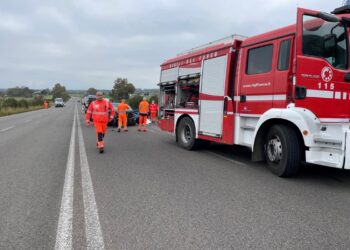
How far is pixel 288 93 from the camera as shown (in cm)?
580

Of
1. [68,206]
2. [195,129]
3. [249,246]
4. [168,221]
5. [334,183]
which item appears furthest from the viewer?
[195,129]

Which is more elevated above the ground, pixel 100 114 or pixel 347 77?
pixel 347 77

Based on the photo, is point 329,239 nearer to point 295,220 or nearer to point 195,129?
point 295,220

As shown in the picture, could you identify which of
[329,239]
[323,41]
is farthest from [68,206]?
[323,41]

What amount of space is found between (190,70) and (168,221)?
626cm

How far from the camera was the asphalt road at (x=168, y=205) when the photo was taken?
3.29 metres

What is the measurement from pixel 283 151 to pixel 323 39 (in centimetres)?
204

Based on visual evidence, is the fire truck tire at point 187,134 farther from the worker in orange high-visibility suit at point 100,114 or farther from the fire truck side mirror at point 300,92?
the fire truck side mirror at point 300,92

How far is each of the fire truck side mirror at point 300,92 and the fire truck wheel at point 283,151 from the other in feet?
2.11

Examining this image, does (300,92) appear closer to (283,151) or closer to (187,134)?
(283,151)

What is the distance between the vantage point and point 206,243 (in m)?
3.20

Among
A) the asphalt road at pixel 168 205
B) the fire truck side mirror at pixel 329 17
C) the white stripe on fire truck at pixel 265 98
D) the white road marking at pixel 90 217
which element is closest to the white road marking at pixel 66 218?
the asphalt road at pixel 168 205

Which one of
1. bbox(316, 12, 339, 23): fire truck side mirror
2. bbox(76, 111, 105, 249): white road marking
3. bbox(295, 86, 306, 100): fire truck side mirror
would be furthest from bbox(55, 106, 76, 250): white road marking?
bbox(316, 12, 339, 23): fire truck side mirror

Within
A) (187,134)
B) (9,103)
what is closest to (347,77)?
(187,134)
